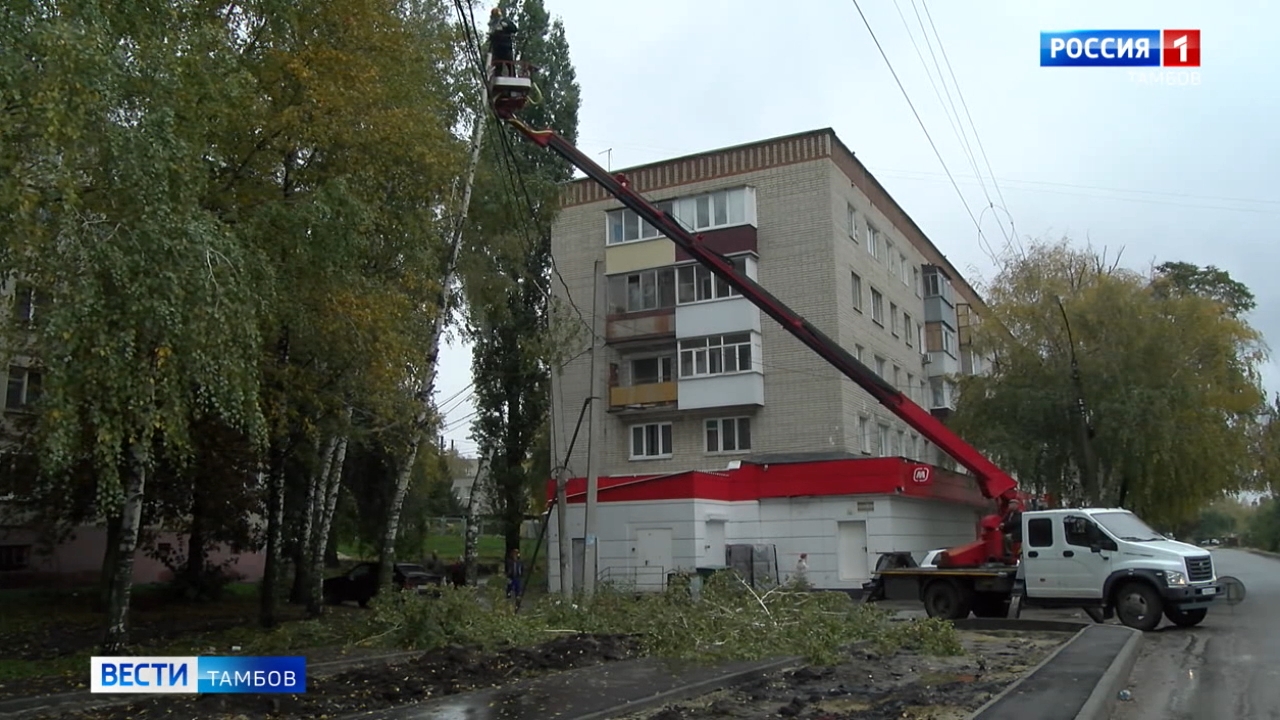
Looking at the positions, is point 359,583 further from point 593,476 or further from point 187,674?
point 187,674

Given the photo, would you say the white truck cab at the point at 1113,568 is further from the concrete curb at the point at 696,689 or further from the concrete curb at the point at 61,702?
the concrete curb at the point at 61,702

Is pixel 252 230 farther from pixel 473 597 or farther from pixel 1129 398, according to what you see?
pixel 1129 398

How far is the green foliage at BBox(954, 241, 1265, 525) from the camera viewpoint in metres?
29.7

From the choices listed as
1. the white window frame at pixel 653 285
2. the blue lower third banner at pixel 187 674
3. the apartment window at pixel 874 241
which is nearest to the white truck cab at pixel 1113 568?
the blue lower third banner at pixel 187 674

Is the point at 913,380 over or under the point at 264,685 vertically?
over

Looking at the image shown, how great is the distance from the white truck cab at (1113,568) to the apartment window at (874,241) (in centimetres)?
2274

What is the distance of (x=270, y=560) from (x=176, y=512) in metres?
5.45

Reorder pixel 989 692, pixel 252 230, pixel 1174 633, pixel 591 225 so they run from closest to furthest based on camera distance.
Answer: pixel 989 692 → pixel 252 230 → pixel 1174 633 → pixel 591 225

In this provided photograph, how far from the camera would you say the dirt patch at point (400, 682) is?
9.82 m

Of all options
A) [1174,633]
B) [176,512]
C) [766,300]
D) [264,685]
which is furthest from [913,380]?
[264,685]

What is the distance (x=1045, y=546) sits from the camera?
19.9 meters

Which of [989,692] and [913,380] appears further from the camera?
[913,380]

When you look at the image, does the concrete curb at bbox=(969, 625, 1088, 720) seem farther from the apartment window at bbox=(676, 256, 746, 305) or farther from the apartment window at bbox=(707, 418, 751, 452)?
the apartment window at bbox=(676, 256, 746, 305)

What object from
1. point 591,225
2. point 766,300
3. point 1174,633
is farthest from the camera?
point 591,225
